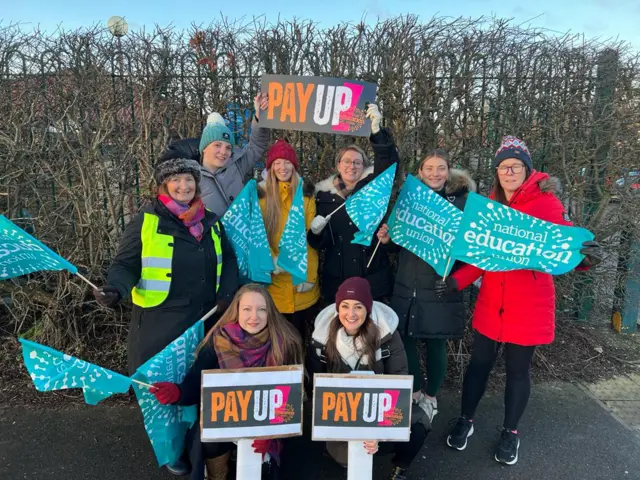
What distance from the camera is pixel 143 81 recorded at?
4277 millimetres

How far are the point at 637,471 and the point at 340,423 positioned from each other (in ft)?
6.85

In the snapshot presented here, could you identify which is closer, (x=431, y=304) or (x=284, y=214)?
(x=431, y=304)

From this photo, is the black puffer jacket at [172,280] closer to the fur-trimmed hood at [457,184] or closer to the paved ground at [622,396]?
the fur-trimmed hood at [457,184]

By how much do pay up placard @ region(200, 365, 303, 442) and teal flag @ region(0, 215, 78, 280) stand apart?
1050mm

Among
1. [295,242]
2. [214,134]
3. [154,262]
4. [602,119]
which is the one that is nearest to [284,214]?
[295,242]

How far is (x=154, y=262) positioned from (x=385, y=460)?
196 cm

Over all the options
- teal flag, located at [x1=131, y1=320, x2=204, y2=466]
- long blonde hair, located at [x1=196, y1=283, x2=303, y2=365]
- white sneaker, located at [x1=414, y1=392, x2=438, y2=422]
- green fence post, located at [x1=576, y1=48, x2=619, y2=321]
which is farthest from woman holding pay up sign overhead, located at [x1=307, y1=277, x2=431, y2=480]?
green fence post, located at [x1=576, y1=48, x2=619, y2=321]

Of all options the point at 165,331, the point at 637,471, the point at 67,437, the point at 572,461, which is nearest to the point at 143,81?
the point at 165,331

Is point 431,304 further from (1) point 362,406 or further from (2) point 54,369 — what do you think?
(2) point 54,369

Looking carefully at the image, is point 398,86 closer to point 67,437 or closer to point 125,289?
point 125,289

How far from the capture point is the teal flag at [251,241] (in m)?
3.38

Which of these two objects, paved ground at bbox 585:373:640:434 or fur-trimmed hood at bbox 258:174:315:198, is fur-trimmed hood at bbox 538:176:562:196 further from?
paved ground at bbox 585:373:640:434

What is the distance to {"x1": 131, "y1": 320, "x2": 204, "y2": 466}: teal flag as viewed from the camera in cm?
268

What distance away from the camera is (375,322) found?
9.80 ft
